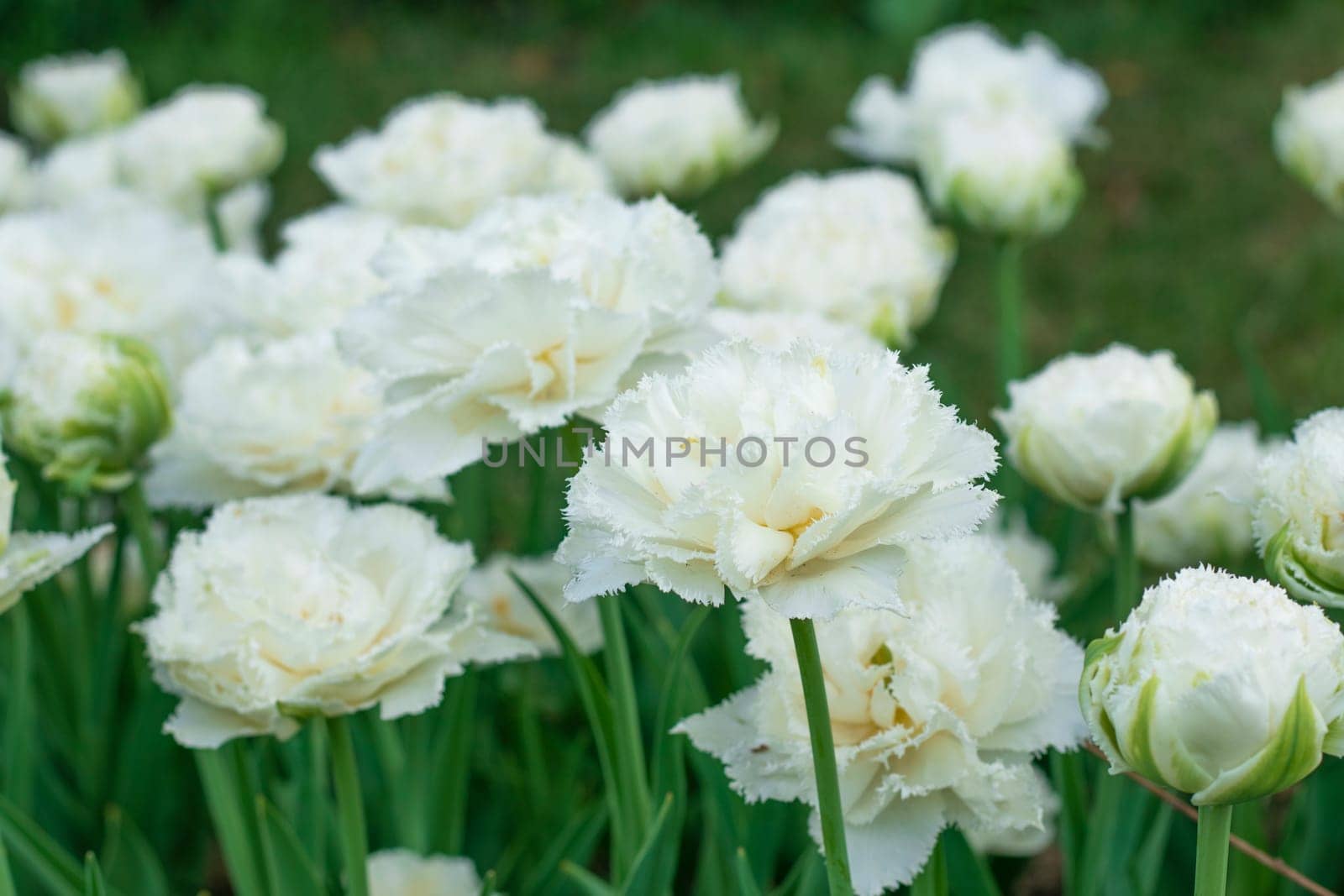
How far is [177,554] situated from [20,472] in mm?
607

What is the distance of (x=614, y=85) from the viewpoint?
3.68 metres

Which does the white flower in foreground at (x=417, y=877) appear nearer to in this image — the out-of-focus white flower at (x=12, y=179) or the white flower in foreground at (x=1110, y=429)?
the white flower in foreground at (x=1110, y=429)

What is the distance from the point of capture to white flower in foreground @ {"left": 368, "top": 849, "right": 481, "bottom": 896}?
1.05m

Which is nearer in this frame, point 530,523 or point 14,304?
point 14,304

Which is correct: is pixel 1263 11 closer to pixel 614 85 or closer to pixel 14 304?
pixel 614 85

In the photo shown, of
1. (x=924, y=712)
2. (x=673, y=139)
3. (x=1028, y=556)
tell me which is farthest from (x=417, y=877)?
(x=673, y=139)

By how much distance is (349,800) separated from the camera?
0.90 metres

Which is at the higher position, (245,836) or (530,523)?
(530,523)

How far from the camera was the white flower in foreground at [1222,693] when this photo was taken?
1.98 ft

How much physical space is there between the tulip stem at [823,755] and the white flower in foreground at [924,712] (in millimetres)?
65

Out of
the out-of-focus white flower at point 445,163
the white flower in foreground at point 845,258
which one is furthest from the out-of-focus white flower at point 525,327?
the out-of-focus white flower at point 445,163

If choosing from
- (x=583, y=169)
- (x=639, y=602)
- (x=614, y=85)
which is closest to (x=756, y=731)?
(x=639, y=602)

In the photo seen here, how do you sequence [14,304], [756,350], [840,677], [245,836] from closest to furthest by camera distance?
[756,350], [840,677], [245,836], [14,304]

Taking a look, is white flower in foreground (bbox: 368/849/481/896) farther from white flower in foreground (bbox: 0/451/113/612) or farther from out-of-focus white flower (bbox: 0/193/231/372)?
out-of-focus white flower (bbox: 0/193/231/372)
